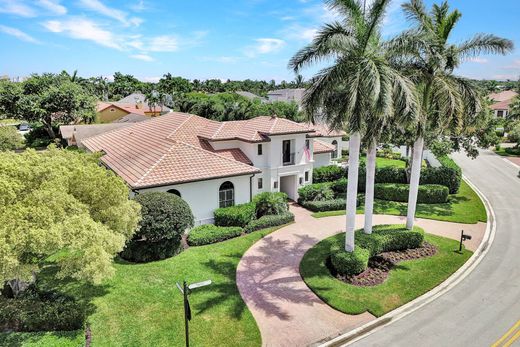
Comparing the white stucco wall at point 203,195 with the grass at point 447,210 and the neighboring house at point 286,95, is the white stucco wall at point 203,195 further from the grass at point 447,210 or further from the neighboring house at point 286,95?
Answer: the neighboring house at point 286,95

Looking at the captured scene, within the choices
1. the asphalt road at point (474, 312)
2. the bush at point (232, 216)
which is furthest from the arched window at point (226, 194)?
the asphalt road at point (474, 312)

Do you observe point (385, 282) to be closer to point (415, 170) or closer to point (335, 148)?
point (415, 170)

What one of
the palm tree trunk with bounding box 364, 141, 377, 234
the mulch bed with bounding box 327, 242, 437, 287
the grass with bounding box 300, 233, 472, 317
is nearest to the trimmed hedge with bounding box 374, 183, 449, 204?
the grass with bounding box 300, 233, 472, 317

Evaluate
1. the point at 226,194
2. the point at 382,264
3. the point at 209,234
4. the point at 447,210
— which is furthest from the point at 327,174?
the point at 209,234

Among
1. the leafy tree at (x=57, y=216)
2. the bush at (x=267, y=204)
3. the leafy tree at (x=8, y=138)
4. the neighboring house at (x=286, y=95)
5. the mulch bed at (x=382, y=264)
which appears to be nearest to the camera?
the leafy tree at (x=57, y=216)

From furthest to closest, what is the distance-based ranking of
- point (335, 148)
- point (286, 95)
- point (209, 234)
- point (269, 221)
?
point (286, 95) → point (335, 148) → point (269, 221) → point (209, 234)

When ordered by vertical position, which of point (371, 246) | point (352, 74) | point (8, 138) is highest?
point (352, 74)

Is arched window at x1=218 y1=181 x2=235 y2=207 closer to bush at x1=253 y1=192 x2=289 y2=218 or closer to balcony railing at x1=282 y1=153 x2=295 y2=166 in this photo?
bush at x1=253 y1=192 x2=289 y2=218
